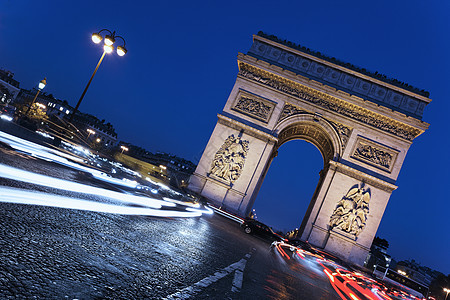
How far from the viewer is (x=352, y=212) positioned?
20250 mm

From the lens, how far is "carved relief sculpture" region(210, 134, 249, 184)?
21453mm

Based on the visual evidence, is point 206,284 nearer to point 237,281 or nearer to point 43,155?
point 237,281

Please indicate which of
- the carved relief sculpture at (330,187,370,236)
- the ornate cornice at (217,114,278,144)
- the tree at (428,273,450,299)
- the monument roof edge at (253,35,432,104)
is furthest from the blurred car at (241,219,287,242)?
the tree at (428,273,450,299)

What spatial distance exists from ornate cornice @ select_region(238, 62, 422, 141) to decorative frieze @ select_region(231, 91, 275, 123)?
1262 mm

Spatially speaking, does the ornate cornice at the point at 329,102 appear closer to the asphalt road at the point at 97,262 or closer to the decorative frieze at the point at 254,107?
the decorative frieze at the point at 254,107

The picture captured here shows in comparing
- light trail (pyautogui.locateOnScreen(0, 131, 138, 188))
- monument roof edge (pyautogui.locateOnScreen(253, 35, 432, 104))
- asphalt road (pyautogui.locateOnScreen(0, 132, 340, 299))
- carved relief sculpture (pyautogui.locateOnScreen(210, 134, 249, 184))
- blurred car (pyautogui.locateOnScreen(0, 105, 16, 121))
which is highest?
monument roof edge (pyautogui.locateOnScreen(253, 35, 432, 104))

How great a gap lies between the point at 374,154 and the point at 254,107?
8.81m

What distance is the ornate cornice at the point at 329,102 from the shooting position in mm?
20938

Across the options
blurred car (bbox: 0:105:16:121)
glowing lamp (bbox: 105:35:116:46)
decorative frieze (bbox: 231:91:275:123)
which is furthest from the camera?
decorative frieze (bbox: 231:91:275:123)

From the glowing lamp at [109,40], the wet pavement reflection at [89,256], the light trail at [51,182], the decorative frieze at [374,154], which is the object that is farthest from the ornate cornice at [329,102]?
the wet pavement reflection at [89,256]

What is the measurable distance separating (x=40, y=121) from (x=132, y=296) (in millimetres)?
24227

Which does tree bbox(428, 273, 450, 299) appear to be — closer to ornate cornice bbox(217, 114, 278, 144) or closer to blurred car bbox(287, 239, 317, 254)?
blurred car bbox(287, 239, 317, 254)

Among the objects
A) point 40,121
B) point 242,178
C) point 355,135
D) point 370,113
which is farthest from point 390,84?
point 40,121

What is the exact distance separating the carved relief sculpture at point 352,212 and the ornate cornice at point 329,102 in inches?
188
